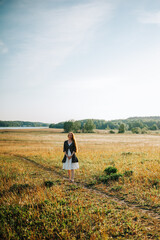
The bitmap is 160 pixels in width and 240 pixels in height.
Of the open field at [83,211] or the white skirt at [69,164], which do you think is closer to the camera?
the open field at [83,211]

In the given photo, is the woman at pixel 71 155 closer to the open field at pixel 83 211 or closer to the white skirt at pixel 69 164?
the white skirt at pixel 69 164

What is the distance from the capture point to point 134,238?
495 centimetres

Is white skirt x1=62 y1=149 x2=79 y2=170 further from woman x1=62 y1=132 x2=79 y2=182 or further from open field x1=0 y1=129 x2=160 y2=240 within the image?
open field x1=0 y1=129 x2=160 y2=240

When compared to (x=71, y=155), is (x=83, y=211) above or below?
below

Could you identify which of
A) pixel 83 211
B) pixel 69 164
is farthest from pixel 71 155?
pixel 83 211

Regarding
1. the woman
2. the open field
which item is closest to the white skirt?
the woman

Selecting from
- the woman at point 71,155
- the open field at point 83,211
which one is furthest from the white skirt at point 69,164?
the open field at point 83,211

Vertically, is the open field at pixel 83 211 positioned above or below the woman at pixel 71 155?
below

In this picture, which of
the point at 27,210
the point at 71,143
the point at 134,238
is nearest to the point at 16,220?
the point at 27,210

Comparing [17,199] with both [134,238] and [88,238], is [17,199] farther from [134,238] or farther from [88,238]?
[134,238]

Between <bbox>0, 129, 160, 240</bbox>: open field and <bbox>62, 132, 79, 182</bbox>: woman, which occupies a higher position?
<bbox>62, 132, 79, 182</bbox>: woman

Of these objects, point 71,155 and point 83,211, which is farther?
point 71,155

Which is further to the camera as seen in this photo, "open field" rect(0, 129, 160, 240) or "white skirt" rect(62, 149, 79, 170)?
"white skirt" rect(62, 149, 79, 170)

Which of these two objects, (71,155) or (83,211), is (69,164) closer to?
(71,155)
